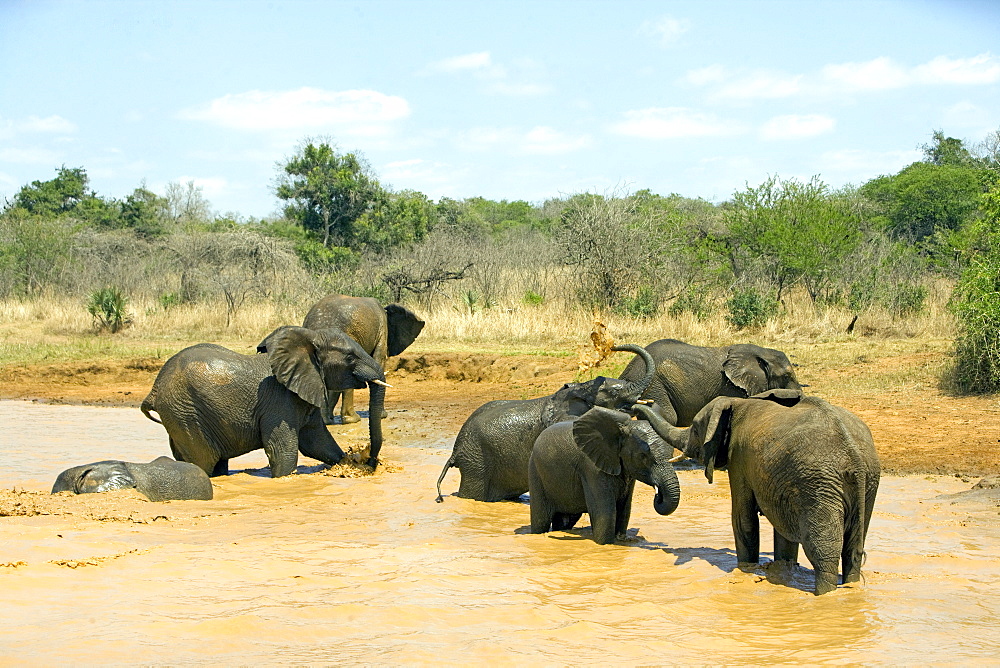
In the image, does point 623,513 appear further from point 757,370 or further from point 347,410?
point 347,410

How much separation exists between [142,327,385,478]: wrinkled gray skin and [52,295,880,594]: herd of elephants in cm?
1

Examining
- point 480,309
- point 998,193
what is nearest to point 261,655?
point 998,193

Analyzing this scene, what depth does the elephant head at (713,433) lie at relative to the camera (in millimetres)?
6836

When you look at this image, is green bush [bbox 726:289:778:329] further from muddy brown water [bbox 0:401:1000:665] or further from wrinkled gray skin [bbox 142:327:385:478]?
wrinkled gray skin [bbox 142:327:385:478]

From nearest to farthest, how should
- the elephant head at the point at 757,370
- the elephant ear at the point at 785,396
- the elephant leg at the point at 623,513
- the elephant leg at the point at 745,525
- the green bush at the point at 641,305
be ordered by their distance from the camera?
the elephant ear at the point at 785,396
the elephant leg at the point at 745,525
the elephant leg at the point at 623,513
the elephant head at the point at 757,370
the green bush at the point at 641,305

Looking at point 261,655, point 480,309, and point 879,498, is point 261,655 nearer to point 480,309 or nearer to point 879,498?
point 879,498

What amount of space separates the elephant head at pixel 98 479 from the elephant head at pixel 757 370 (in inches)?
254

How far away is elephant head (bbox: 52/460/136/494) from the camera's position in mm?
9062

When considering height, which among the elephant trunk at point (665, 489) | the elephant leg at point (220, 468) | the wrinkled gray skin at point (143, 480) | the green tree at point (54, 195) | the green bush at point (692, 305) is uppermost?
the green tree at point (54, 195)

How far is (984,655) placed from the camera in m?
5.33

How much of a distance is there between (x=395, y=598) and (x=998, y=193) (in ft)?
39.4

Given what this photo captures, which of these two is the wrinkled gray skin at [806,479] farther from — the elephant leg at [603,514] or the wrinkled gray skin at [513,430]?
the wrinkled gray skin at [513,430]

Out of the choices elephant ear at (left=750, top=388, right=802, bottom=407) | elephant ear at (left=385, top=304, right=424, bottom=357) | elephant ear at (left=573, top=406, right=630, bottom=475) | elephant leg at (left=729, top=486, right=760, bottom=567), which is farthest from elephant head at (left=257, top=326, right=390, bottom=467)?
elephant ear at (left=750, top=388, right=802, bottom=407)

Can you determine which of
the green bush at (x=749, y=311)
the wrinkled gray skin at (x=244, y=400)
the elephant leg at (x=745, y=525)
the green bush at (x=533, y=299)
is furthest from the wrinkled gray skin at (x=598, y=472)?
the green bush at (x=533, y=299)
